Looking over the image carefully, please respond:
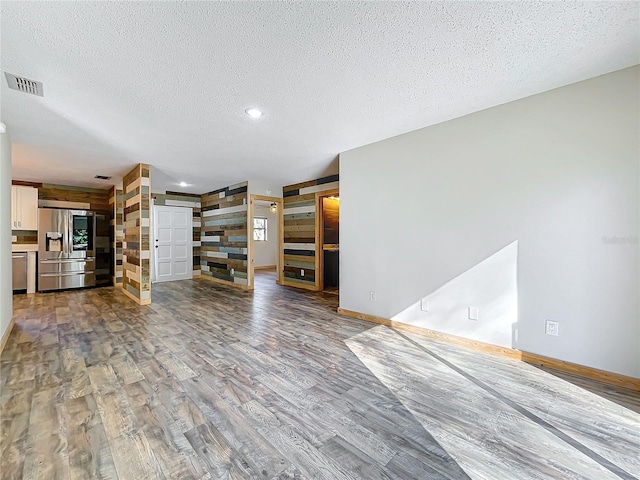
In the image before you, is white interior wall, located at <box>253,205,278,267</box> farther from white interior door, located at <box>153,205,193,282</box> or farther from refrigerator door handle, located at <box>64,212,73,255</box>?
refrigerator door handle, located at <box>64,212,73,255</box>

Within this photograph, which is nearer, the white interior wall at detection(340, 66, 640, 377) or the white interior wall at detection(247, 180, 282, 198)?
the white interior wall at detection(340, 66, 640, 377)

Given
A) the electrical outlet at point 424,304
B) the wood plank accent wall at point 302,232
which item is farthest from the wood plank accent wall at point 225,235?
the electrical outlet at point 424,304

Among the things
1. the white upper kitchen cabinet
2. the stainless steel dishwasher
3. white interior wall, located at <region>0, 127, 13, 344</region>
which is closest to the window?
the white upper kitchen cabinet

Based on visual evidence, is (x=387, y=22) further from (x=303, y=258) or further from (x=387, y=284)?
Result: (x=303, y=258)

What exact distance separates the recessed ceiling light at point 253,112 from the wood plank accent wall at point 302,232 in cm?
290

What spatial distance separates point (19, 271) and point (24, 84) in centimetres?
546

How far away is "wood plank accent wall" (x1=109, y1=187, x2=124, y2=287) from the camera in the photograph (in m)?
6.33

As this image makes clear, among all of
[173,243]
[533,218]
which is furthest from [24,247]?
[533,218]

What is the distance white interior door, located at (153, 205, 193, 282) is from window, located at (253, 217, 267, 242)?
2751 millimetres

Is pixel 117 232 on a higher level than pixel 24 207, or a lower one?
lower

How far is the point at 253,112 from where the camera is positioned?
9.18 ft

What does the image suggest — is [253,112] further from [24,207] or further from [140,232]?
[24,207]

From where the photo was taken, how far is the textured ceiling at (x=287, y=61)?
5.24 feet

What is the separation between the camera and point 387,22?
65.4 inches
